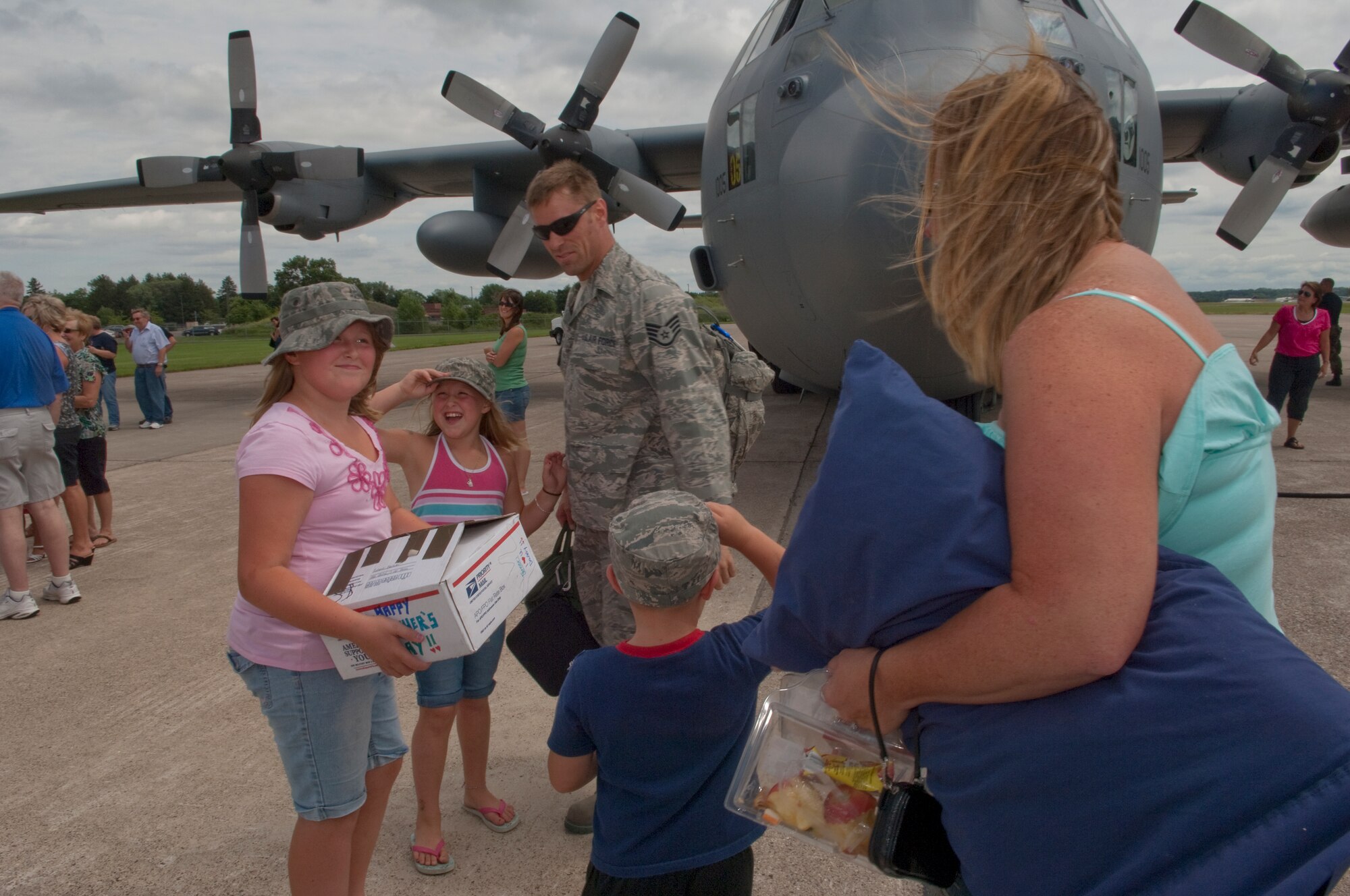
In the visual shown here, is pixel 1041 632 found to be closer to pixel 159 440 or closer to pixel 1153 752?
pixel 1153 752

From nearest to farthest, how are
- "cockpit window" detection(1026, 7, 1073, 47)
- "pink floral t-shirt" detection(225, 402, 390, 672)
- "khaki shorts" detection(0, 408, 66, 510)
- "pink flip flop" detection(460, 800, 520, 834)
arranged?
"pink floral t-shirt" detection(225, 402, 390, 672) < "pink flip flop" detection(460, 800, 520, 834) < "khaki shorts" detection(0, 408, 66, 510) < "cockpit window" detection(1026, 7, 1073, 47)

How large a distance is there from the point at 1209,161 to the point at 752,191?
930 cm

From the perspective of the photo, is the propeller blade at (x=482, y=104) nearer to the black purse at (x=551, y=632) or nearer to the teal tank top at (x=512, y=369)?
the teal tank top at (x=512, y=369)

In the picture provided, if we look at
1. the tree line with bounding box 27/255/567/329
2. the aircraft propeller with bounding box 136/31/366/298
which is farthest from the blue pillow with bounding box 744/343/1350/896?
the tree line with bounding box 27/255/567/329

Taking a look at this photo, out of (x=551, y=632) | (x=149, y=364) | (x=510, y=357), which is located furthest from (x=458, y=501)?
(x=149, y=364)

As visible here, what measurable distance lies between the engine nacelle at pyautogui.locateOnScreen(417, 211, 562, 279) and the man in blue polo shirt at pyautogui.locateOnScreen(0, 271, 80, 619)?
287 inches

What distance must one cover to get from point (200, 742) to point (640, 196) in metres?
6.37

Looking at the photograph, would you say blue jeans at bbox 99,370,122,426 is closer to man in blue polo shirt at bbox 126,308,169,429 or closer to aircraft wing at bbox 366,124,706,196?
man in blue polo shirt at bbox 126,308,169,429

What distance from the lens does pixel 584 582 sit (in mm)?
2762

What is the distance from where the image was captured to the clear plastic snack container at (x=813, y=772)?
4.08 ft

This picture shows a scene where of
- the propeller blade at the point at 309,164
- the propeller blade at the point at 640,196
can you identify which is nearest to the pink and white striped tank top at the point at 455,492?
the propeller blade at the point at 640,196

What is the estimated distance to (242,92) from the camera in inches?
456

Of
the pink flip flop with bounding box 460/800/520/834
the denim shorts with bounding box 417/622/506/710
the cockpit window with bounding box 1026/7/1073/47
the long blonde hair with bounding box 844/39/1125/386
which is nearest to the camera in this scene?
the long blonde hair with bounding box 844/39/1125/386

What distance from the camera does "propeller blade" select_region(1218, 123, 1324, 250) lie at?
8.05 m
